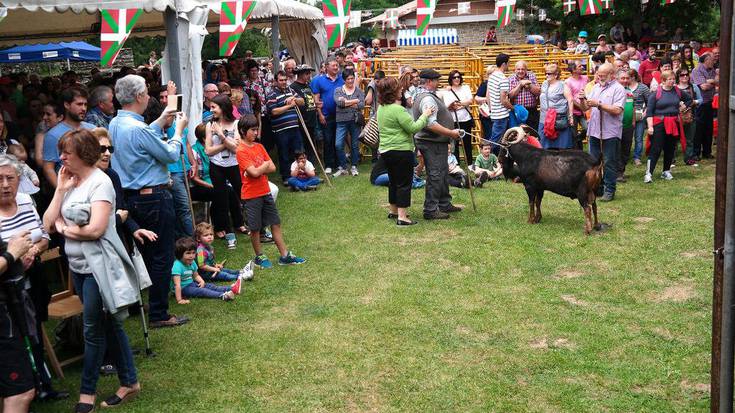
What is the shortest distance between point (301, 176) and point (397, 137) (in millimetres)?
3400

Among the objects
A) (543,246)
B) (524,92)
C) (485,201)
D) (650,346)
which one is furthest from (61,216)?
(524,92)

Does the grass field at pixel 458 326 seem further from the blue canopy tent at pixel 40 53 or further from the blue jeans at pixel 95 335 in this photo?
the blue canopy tent at pixel 40 53

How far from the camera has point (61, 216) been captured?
15.4 ft

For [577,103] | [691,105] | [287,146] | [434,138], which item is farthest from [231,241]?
[691,105]

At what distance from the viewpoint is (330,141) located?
13.9 metres

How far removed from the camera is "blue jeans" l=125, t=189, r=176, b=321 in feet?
19.7

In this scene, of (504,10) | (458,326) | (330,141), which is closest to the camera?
(458,326)

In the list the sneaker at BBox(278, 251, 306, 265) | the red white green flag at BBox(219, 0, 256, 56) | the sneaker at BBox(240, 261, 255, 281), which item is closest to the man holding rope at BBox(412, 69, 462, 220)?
the sneaker at BBox(278, 251, 306, 265)

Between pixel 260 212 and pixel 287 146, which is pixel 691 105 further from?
pixel 260 212

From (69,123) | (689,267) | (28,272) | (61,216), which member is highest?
(69,123)

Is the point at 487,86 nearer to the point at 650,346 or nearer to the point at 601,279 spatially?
the point at 601,279

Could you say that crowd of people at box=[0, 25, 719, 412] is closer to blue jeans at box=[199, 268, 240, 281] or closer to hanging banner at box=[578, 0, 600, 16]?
blue jeans at box=[199, 268, 240, 281]

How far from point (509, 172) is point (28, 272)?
6.44m

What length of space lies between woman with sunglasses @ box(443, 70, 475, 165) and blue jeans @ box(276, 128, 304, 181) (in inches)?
97.6
